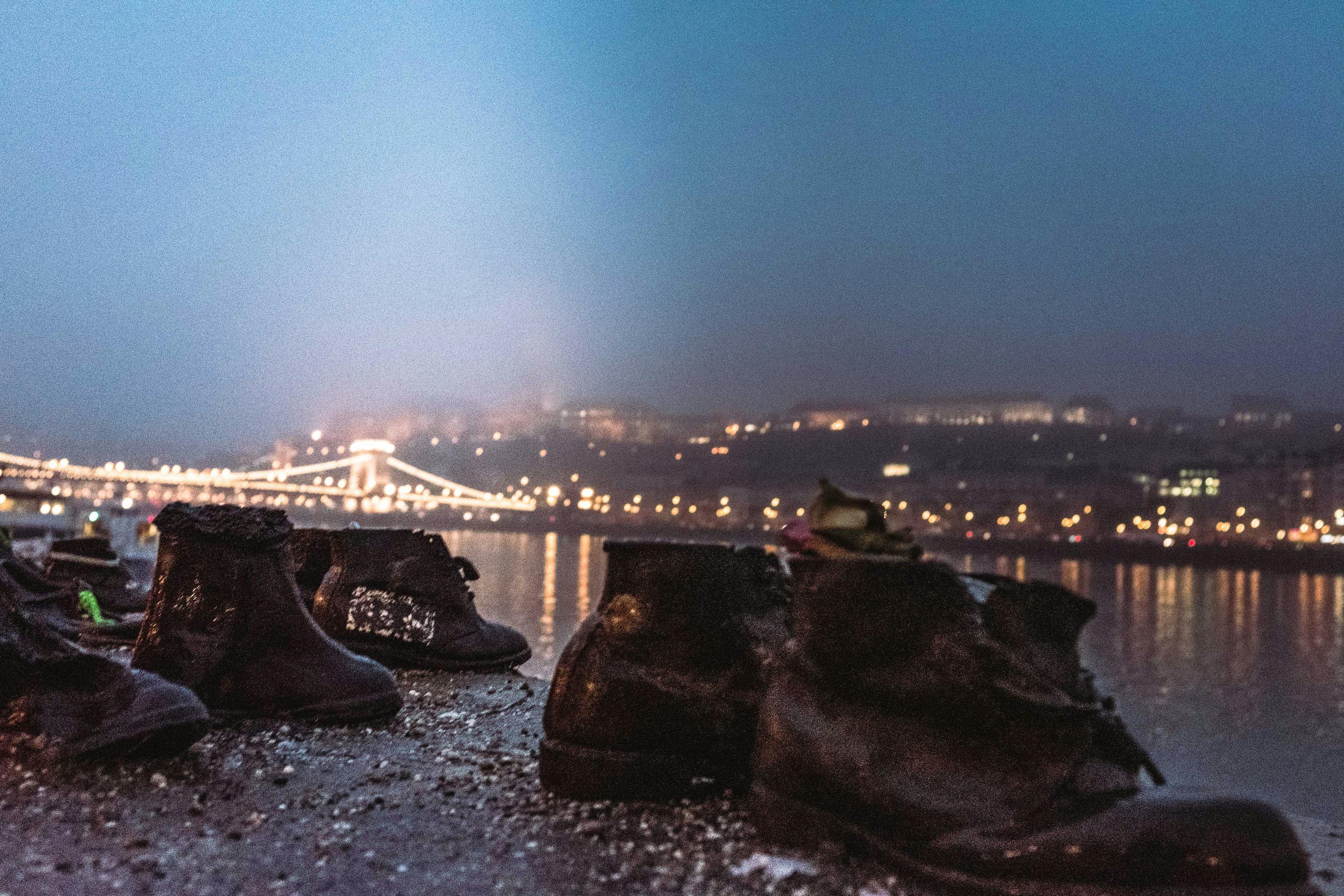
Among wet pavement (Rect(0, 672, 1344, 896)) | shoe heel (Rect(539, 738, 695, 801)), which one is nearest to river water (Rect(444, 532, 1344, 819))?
shoe heel (Rect(539, 738, 695, 801))

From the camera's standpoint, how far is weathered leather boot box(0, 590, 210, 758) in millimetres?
3184

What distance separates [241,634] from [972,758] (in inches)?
107

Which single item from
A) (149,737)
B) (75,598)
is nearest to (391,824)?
Answer: (149,737)

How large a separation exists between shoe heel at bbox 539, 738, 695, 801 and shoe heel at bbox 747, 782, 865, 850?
39cm

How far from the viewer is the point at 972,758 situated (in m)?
2.42

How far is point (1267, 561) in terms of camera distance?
238ft

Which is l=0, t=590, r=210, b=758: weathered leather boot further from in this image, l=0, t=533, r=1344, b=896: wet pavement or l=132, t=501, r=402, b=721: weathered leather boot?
l=132, t=501, r=402, b=721: weathered leather boot

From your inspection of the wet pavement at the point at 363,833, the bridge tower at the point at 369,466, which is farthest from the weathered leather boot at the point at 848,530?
the bridge tower at the point at 369,466

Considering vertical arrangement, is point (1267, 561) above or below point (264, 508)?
below

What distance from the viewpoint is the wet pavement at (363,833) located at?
2.35 metres

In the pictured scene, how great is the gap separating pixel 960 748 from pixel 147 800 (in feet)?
6.67

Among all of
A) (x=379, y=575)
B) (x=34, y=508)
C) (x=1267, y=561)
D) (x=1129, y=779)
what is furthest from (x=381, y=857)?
(x=1267, y=561)

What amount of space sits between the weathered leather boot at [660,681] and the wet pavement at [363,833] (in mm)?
86

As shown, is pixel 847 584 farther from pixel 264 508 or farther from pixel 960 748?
pixel 264 508
